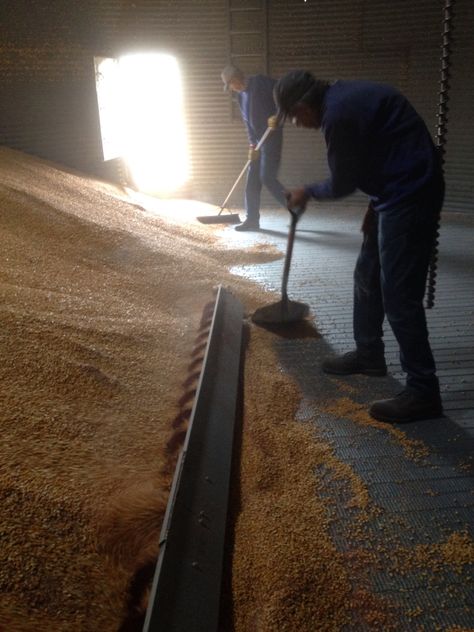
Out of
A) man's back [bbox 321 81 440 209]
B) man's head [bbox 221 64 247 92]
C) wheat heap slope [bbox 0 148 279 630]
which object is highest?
man's head [bbox 221 64 247 92]

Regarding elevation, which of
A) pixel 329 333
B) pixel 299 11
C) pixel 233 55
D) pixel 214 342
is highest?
pixel 299 11

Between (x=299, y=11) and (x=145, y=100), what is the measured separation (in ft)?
9.80

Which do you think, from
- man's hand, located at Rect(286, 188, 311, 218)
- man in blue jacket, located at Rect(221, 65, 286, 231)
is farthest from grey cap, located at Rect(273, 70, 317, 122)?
man in blue jacket, located at Rect(221, 65, 286, 231)

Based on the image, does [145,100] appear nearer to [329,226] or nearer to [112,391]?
[329,226]

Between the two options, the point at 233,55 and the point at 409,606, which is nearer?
the point at 409,606

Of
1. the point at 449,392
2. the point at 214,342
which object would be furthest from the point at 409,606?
the point at 214,342

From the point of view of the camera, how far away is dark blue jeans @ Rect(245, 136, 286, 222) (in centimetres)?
657

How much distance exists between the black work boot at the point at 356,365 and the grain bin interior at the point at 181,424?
69 mm

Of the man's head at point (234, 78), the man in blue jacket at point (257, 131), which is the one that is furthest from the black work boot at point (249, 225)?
the man's head at point (234, 78)

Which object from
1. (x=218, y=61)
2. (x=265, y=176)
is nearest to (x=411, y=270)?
(x=265, y=176)

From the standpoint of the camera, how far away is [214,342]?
3.07 meters

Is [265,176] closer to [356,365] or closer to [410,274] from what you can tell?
[356,365]

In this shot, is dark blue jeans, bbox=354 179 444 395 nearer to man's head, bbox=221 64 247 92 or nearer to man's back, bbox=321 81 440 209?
man's back, bbox=321 81 440 209

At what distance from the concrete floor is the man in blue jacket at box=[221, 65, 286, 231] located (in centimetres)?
197
